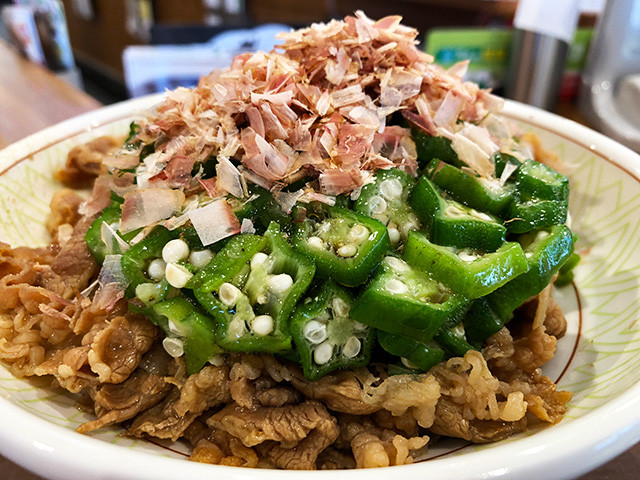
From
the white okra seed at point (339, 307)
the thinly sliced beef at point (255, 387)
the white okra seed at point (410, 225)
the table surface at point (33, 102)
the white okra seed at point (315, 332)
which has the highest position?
the white okra seed at point (410, 225)

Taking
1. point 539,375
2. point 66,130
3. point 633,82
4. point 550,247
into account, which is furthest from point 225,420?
point 633,82

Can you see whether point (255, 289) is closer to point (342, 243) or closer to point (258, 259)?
point (258, 259)

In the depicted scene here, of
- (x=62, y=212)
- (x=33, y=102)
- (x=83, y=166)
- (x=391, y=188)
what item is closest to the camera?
(x=391, y=188)

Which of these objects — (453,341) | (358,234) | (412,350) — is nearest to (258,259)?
(358,234)

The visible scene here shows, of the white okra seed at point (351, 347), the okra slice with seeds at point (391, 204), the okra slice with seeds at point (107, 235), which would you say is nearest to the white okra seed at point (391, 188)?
the okra slice with seeds at point (391, 204)

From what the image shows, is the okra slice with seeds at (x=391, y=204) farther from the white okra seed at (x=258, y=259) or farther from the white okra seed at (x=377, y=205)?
the white okra seed at (x=258, y=259)

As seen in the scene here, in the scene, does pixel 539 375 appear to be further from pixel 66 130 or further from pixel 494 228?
pixel 66 130

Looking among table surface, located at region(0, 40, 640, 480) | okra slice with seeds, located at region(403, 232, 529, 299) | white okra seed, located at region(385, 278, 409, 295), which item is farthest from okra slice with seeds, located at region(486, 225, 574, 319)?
table surface, located at region(0, 40, 640, 480)
